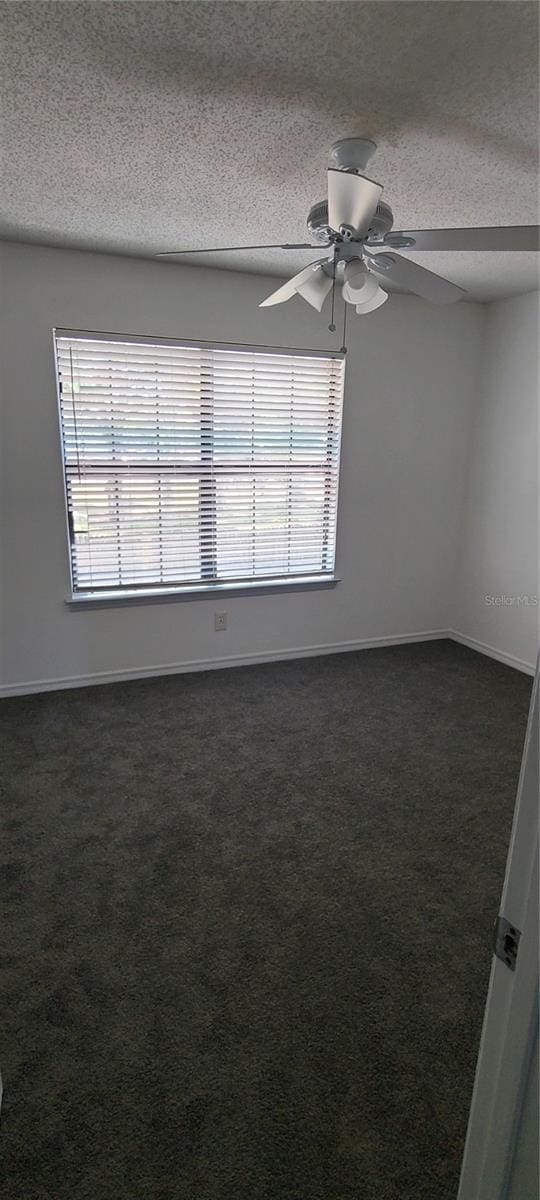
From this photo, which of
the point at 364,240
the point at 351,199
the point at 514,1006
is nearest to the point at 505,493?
the point at 364,240

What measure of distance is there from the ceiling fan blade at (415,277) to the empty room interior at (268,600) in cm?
Answer: 2

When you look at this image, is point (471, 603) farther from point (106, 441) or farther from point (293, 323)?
point (106, 441)

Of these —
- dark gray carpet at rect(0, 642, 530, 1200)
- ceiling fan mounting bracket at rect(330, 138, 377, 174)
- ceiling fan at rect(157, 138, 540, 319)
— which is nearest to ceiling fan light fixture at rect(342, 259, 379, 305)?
ceiling fan at rect(157, 138, 540, 319)

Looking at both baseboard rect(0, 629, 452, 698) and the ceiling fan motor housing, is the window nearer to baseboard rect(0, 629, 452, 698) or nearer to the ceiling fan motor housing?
baseboard rect(0, 629, 452, 698)

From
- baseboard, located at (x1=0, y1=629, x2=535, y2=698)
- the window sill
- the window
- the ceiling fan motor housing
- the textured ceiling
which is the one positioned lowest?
baseboard, located at (x1=0, y1=629, x2=535, y2=698)

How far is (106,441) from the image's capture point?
337 centimetres

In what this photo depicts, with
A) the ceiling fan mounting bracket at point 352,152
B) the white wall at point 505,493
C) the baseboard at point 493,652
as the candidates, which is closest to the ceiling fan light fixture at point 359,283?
the ceiling fan mounting bracket at point 352,152

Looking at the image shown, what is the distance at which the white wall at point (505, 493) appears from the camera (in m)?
3.91

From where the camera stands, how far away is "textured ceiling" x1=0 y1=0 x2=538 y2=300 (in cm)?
135

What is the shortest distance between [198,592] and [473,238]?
255 centimetres

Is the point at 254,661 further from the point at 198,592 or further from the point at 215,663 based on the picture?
the point at 198,592

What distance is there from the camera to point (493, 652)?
170 inches

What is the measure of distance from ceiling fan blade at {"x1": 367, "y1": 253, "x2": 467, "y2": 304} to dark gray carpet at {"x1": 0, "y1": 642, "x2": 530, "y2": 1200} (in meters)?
2.01

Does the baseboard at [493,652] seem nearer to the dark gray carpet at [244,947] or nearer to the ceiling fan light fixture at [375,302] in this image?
the dark gray carpet at [244,947]
